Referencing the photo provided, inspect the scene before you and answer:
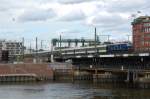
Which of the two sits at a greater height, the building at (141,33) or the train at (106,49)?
the building at (141,33)

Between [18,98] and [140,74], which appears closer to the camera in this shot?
[18,98]

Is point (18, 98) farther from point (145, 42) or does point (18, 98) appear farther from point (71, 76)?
point (145, 42)

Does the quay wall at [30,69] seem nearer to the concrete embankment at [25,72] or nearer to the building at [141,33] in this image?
the concrete embankment at [25,72]

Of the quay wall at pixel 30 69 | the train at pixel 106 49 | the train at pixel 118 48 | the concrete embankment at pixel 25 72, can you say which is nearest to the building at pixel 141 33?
the train at pixel 106 49

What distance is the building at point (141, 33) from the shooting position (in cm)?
16712

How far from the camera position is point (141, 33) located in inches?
6703

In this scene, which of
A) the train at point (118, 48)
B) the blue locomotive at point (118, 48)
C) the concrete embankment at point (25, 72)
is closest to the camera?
the concrete embankment at point (25, 72)

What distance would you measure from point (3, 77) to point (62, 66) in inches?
759

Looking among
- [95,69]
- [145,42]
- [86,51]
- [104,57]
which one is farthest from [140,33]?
[95,69]

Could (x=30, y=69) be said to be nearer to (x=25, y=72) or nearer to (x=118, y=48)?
(x=25, y=72)

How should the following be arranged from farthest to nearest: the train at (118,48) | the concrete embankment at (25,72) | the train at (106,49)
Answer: the train at (106,49) < the train at (118,48) < the concrete embankment at (25,72)

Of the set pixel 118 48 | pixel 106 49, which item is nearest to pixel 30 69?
pixel 118 48

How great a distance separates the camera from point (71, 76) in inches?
5359

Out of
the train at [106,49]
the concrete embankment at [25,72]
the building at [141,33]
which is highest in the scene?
the building at [141,33]
